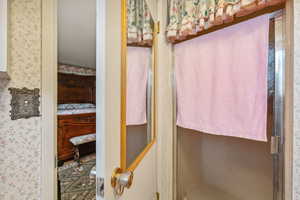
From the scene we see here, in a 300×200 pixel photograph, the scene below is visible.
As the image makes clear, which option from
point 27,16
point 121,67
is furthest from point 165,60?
point 27,16

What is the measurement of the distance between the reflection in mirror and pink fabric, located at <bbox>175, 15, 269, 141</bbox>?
0.36m

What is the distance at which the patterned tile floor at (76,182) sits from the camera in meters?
1.82

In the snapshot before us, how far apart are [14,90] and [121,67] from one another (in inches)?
23.8

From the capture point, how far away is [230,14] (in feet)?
2.98

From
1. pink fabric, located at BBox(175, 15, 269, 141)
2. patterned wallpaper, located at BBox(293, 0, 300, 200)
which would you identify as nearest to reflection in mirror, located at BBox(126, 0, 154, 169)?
pink fabric, located at BBox(175, 15, 269, 141)

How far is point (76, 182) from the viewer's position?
2094 millimetres

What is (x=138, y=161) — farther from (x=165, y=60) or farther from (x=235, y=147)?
(x=235, y=147)

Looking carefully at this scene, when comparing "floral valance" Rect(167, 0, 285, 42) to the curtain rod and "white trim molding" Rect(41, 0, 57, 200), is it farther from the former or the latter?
"white trim molding" Rect(41, 0, 57, 200)

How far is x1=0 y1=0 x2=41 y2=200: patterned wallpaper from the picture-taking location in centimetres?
75

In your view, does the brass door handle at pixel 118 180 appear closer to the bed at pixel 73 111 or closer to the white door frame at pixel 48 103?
the white door frame at pixel 48 103

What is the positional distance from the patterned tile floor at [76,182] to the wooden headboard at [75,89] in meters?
1.12

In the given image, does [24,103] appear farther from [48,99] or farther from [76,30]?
[76,30]

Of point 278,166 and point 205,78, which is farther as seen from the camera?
point 205,78

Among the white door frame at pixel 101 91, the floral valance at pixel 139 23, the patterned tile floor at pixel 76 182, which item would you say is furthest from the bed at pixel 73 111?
the white door frame at pixel 101 91
